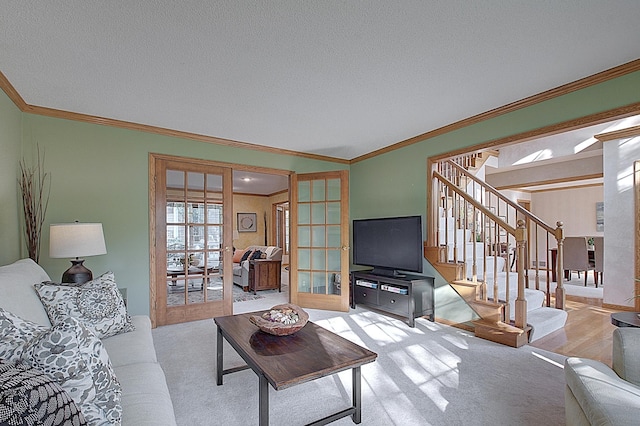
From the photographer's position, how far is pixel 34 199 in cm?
308

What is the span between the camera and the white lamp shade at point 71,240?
8.41 ft

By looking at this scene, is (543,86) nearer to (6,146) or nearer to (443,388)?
→ (443,388)

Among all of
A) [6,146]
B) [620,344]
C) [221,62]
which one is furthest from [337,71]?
[6,146]

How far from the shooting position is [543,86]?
8.75 ft

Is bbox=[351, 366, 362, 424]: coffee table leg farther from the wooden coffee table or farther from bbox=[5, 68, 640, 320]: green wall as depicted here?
bbox=[5, 68, 640, 320]: green wall

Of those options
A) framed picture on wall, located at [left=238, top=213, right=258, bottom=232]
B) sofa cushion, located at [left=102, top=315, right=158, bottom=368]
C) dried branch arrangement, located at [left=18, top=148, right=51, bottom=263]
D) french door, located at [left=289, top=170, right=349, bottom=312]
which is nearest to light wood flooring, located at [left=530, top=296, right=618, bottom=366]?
french door, located at [left=289, top=170, right=349, bottom=312]

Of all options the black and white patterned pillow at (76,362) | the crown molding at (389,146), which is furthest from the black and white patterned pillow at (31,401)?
the crown molding at (389,146)

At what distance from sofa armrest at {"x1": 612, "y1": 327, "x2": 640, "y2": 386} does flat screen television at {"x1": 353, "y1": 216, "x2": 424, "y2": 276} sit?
2.10m

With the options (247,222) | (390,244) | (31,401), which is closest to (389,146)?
(390,244)

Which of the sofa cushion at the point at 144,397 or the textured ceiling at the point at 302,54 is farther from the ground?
the textured ceiling at the point at 302,54

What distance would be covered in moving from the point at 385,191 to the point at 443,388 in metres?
2.89

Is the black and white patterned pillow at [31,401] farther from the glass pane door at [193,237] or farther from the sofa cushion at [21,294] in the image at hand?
the glass pane door at [193,237]

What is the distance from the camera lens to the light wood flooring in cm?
283

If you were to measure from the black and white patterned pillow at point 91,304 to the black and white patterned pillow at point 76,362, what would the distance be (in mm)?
767
